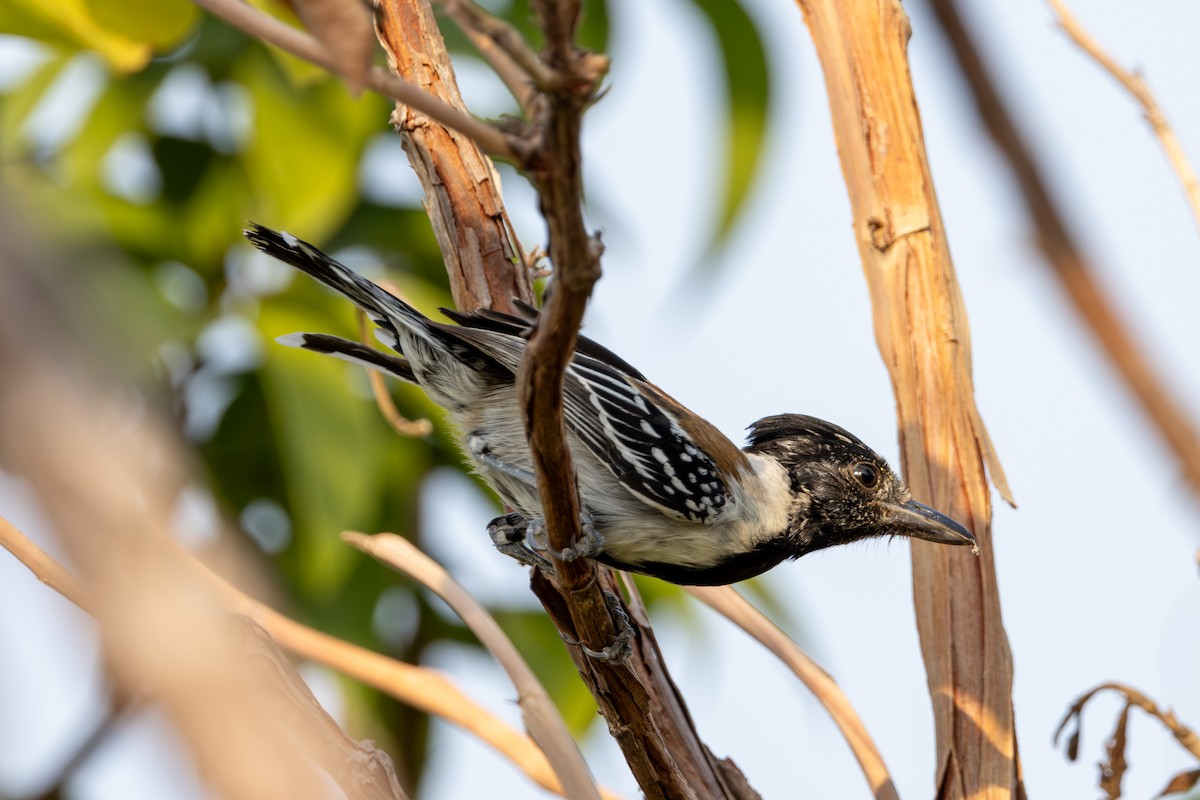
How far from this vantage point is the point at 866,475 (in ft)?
13.8

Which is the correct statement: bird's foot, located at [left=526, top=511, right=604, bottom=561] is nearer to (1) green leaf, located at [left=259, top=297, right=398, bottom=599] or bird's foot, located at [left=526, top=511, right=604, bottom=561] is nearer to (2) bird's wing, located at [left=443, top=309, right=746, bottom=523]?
(2) bird's wing, located at [left=443, top=309, right=746, bottom=523]

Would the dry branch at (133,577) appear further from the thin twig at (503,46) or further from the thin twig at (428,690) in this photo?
the thin twig at (428,690)

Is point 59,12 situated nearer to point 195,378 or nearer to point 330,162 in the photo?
point 330,162

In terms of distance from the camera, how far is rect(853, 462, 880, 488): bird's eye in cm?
418

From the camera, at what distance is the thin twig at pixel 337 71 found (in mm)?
1382

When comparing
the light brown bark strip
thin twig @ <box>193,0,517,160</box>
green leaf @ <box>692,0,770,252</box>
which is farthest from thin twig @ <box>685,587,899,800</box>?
thin twig @ <box>193,0,517,160</box>

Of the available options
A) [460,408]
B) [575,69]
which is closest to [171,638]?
[575,69]

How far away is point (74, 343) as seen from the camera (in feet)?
1.89

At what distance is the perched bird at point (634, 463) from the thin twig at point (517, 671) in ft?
0.98

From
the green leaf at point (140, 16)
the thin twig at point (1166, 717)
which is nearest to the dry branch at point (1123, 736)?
the thin twig at point (1166, 717)

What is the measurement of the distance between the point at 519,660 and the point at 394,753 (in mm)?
3327

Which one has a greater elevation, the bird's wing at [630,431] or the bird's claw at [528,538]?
the bird's wing at [630,431]

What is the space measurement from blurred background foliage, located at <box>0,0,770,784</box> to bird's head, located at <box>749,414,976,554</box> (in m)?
1.17

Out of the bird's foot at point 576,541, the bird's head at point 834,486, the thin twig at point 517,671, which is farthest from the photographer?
the bird's head at point 834,486
